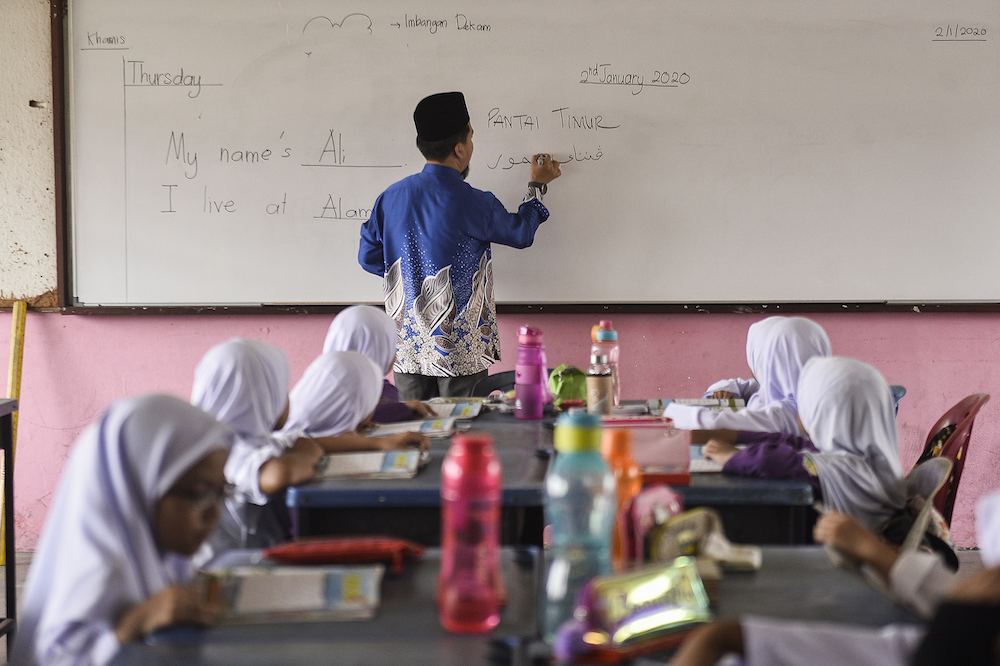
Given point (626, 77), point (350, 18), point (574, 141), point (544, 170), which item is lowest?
point (544, 170)

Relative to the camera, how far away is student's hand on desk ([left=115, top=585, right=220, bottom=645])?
1001mm

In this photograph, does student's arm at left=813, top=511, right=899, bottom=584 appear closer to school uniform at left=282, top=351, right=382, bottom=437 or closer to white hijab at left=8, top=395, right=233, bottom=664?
white hijab at left=8, top=395, right=233, bottom=664

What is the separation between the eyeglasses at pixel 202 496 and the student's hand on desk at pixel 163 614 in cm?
12

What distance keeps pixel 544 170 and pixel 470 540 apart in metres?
2.55

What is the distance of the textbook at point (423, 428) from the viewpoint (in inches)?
86.8

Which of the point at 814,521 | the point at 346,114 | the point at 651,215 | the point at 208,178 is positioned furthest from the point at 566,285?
the point at 814,521

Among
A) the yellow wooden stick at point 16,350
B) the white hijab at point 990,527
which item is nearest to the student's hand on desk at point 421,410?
the white hijab at point 990,527

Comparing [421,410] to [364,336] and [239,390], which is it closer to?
[364,336]

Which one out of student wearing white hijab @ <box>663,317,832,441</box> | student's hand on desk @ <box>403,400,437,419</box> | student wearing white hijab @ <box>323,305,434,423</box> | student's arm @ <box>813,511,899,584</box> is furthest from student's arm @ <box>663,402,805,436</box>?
student's arm @ <box>813,511,899,584</box>

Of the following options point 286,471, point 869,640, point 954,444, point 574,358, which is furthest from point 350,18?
point 869,640

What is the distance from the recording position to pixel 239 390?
1910mm

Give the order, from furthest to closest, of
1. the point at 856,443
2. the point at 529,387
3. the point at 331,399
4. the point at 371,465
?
1. the point at 529,387
2. the point at 331,399
3. the point at 856,443
4. the point at 371,465

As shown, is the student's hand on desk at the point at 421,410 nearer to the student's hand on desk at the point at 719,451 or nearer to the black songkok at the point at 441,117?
the student's hand on desk at the point at 719,451

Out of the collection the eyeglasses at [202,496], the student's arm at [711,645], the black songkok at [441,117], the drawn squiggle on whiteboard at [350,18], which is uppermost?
the drawn squiggle on whiteboard at [350,18]
